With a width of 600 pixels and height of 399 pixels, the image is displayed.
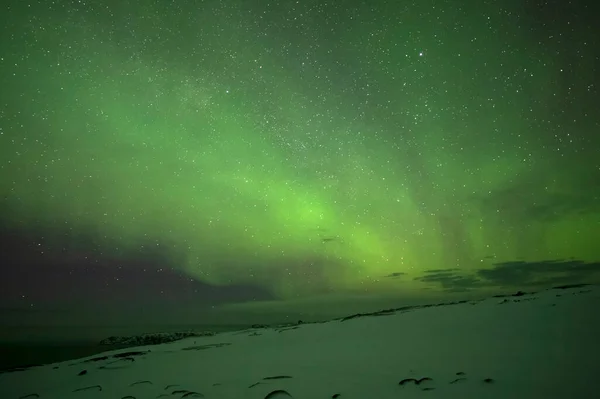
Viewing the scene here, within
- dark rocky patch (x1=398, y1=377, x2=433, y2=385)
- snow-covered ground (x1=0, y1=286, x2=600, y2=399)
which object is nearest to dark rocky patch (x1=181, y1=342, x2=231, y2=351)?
snow-covered ground (x1=0, y1=286, x2=600, y2=399)

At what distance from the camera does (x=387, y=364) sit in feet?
12.5

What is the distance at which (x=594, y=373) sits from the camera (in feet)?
9.75

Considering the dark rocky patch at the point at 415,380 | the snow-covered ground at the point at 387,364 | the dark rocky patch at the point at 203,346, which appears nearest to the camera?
the snow-covered ground at the point at 387,364

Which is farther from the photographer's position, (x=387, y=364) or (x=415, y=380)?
(x=387, y=364)

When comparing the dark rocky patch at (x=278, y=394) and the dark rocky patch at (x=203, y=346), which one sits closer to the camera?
the dark rocky patch at (x=278, y=394)

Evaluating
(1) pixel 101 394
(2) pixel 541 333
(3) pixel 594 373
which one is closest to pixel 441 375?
(3) pixel 594 373

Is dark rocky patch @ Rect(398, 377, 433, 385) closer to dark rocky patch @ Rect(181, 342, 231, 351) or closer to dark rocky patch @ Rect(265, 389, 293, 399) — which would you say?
dark rocky patch @ Rect(265, 389, 293, 399)

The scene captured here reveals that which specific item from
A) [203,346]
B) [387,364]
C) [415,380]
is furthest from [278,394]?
[203,346]

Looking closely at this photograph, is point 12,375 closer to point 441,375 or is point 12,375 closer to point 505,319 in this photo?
point 441,375

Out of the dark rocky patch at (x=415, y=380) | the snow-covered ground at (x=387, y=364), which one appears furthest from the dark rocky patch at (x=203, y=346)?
the dark rocky patch at (x=415, y=380)

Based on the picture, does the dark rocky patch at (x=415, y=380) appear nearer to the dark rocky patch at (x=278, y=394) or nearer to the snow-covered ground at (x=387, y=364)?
the snow-covered ground at (x=387, y=364)

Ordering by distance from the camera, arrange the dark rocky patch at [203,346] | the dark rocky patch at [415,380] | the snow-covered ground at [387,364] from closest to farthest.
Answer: the snow-covered ground at [387,364], the dark rocky patch at [415,380], the dark rocky patch at [203,346]

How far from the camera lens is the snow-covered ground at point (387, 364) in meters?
3.00

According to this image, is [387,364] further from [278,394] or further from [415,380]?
[278,394]
